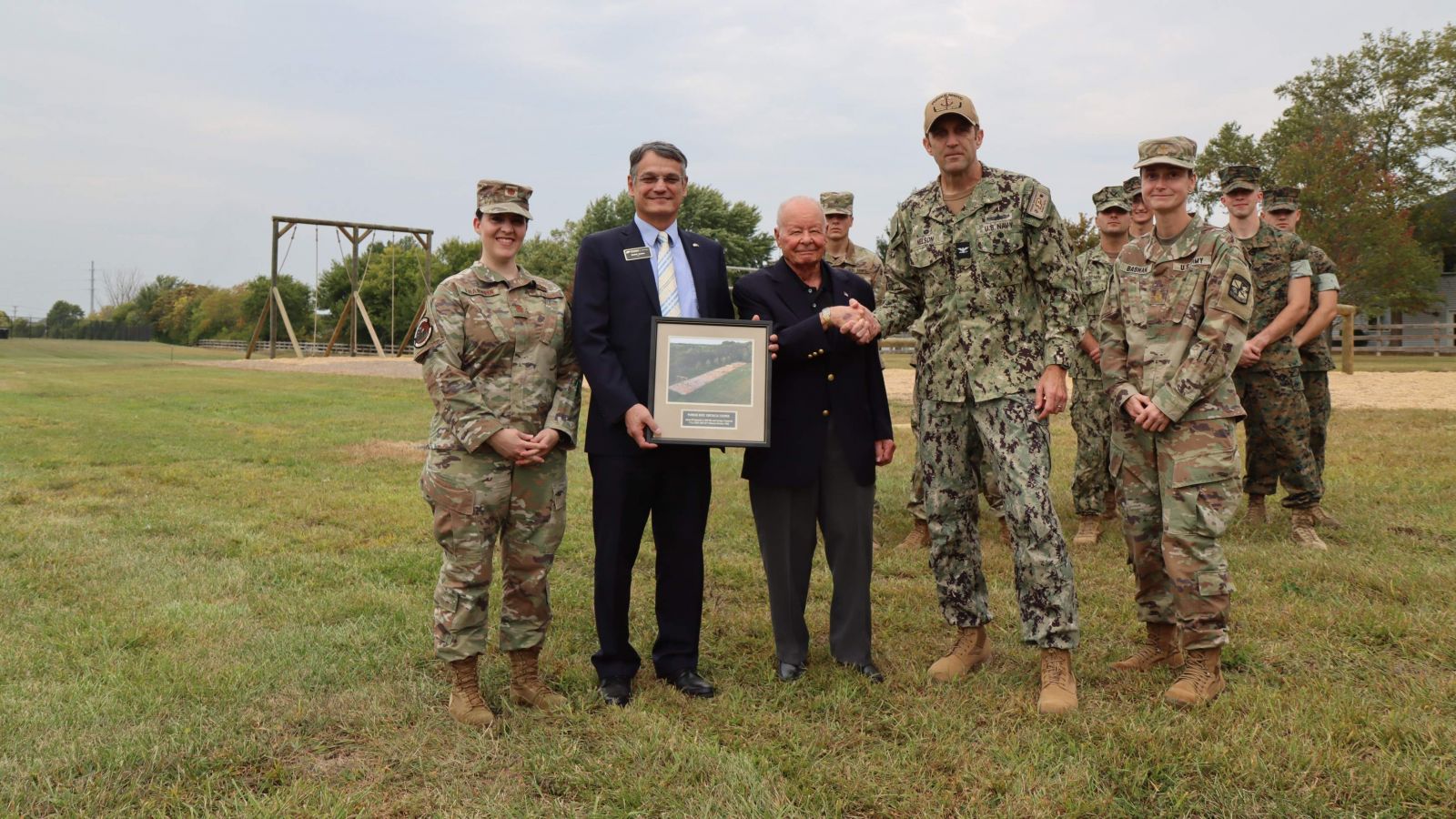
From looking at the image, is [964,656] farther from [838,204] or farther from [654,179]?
[838,204]

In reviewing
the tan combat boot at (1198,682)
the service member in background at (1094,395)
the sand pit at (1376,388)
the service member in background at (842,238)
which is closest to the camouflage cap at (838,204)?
the service member in background at (842,238)

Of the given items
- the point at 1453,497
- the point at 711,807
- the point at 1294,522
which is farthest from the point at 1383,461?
the point at 711,807

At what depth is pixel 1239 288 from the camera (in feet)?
11.9

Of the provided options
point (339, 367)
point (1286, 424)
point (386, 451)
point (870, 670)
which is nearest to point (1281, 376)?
point (1286, 424)

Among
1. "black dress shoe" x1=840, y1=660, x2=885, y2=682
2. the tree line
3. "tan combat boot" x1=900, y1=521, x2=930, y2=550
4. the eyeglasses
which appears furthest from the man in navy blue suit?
the tree line

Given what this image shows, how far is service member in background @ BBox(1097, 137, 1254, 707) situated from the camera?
360cm

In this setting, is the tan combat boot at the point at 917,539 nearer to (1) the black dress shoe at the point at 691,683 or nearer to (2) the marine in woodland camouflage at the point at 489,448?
(1) the black dress shoe at the point at 691,683

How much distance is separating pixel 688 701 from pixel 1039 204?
238 centimetres

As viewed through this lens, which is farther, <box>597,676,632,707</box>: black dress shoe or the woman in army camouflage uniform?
<box>597,676,632,707</box>: black dress shoe

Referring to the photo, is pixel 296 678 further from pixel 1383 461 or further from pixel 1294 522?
pixel 1383 461

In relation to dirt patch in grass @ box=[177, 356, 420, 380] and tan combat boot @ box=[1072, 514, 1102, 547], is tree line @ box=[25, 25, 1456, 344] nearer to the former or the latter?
dirt patch in grass @ box=[177, 356, 420, 380]

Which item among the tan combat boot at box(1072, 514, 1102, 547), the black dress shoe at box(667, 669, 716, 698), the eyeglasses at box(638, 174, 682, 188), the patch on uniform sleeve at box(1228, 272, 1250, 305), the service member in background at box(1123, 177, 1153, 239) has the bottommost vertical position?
the black dress shoe at box(667, 669, 716, 698)

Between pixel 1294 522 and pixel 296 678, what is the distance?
589 cm

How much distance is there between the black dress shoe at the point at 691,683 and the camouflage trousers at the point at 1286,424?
4.21m
